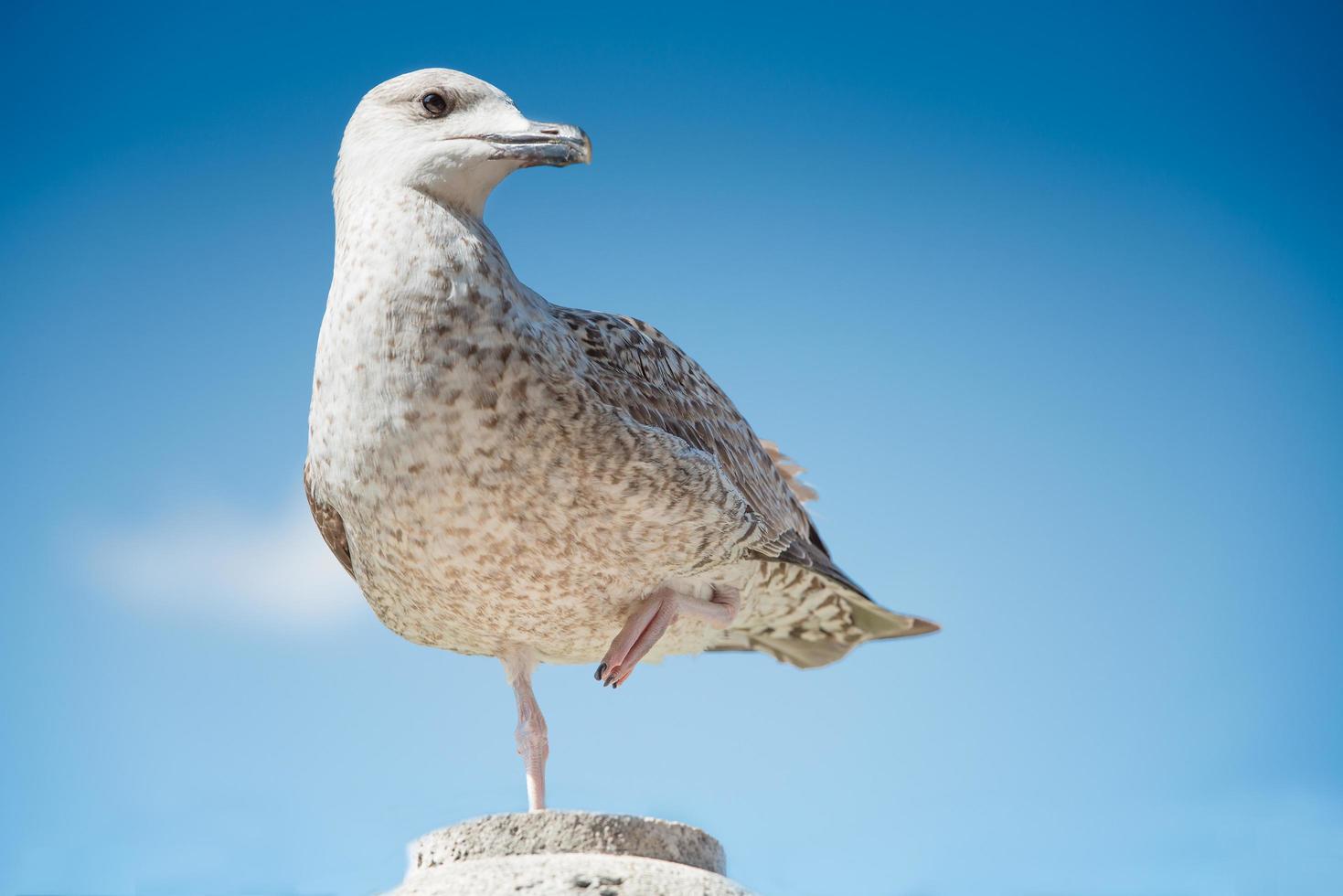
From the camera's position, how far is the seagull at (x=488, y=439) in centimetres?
459

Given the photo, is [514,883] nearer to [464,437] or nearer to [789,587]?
[464,437]

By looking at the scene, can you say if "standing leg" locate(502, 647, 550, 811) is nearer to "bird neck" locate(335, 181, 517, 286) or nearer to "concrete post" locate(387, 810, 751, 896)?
"concrete post" locate(387, 810, 751, 896)

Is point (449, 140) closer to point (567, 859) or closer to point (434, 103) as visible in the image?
point (434, 103)

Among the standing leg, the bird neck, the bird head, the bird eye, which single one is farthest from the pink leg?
the bird eye

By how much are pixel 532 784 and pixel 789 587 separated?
1.52m

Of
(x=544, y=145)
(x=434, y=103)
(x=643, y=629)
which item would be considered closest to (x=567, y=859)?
(x=643, y=629)

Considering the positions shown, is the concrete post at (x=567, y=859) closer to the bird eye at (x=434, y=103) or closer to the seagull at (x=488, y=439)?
the seagull at (x=488, y=439)

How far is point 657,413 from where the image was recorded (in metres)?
5.17

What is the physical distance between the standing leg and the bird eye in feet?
7.03

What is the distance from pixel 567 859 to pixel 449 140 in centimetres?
258

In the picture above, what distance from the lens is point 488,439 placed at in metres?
4.57

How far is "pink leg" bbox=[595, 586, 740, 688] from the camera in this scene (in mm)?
5000

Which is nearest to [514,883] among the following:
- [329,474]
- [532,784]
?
[532,784]

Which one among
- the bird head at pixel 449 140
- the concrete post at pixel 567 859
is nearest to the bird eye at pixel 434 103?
the bird head at pixel 449 140
